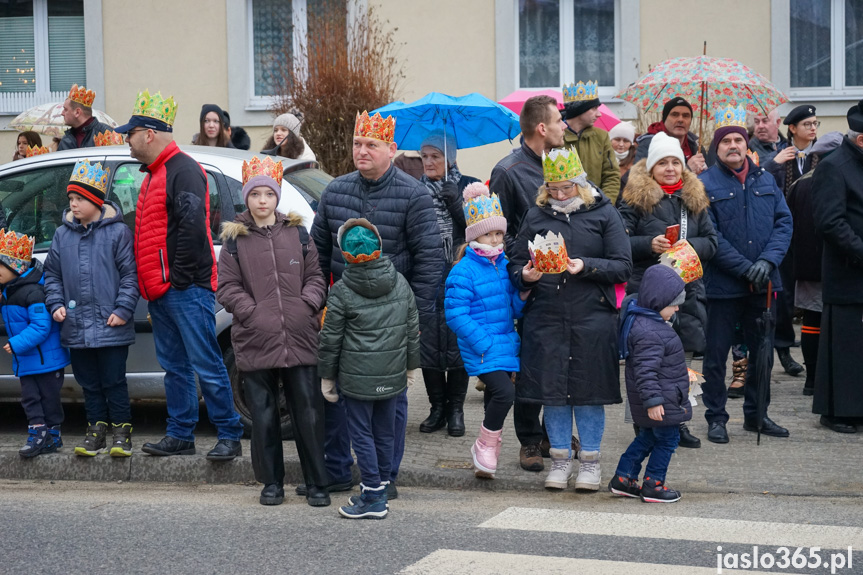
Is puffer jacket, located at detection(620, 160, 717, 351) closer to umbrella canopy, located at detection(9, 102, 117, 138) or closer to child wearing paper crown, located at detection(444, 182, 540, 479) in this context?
child wearing paper crown, located at detection(444, 182, 540, 479)

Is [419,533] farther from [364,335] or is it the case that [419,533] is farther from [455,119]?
[455,119]

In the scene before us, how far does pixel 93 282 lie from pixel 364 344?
2.03 metres

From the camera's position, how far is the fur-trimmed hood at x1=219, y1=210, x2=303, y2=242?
6426 mm

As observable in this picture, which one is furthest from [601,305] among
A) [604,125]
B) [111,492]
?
[604,125]

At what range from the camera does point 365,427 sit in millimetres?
6258

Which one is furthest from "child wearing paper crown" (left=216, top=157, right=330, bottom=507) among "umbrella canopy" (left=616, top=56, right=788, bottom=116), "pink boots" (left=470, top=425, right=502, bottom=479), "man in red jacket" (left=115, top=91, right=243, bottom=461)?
"umbrella canopy" (left=616, top=56, right=788, bottom=116)

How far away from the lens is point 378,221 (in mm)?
6836

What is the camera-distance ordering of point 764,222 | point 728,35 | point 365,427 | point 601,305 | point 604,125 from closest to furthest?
point 365,427 < point 601,305 < point 764,222 < point 604,125 < point 728,35

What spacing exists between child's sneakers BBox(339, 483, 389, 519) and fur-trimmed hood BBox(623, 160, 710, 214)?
2.56m

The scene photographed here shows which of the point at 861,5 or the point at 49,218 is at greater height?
the point at 861,5

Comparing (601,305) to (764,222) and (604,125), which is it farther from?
(604,125)

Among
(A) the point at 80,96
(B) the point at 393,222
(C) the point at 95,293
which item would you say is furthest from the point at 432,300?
(A) the point at 80,96

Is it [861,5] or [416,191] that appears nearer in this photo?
[416,191]

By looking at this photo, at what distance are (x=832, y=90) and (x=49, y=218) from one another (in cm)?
1034
